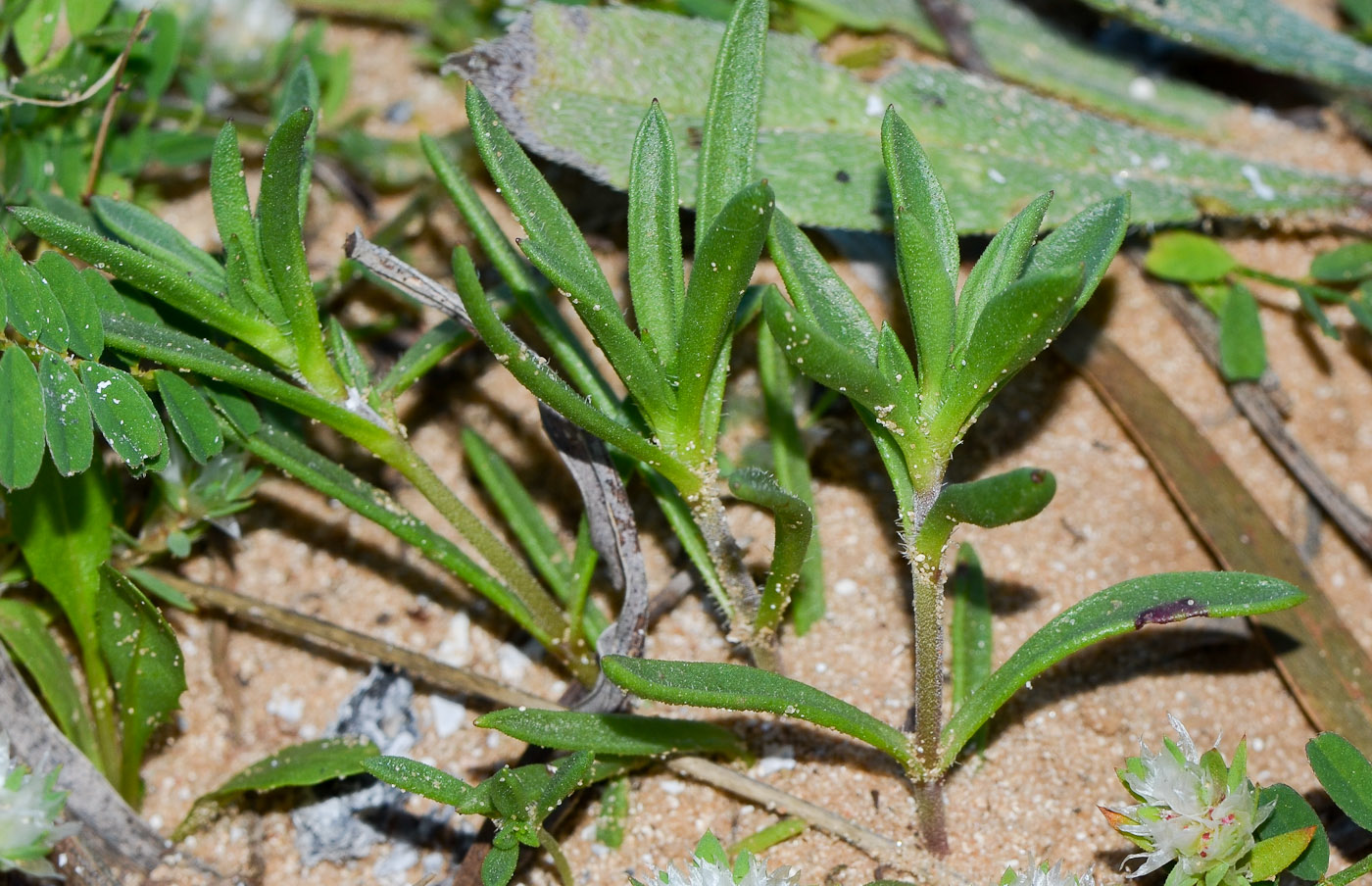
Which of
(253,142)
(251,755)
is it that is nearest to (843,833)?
(251,755)

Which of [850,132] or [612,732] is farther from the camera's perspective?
[850,132]

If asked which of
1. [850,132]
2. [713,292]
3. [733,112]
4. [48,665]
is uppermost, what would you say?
[733,112]

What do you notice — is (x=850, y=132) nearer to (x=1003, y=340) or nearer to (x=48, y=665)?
(x=1003, y=340)

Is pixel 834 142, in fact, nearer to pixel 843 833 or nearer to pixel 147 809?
pixel 843 833

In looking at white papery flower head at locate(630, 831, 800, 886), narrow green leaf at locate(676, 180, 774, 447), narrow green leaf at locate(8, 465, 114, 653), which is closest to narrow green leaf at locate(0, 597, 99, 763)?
narrow green leaf at locate(8, 465, 114, 653)

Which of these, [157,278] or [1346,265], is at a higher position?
[157,278]

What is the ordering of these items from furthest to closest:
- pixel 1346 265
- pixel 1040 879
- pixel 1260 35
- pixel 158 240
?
pixel 1260 35, pixel 1346 265, pixel 158 240, pixel 1040 879

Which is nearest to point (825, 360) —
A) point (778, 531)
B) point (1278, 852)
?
point (778, 531)
